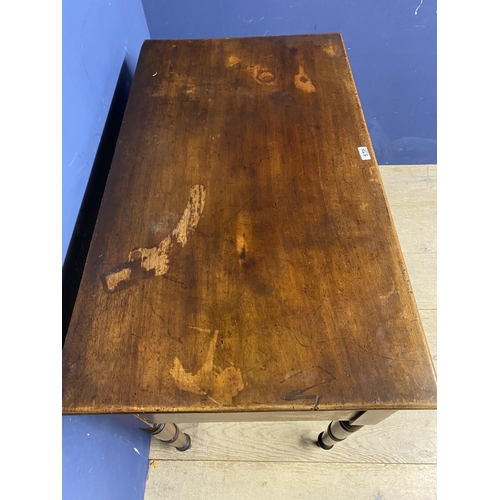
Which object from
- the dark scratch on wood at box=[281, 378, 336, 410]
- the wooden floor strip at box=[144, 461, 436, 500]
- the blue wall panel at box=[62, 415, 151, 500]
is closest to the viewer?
the dark scratch on wood at box=[281, 378, 336, 410]

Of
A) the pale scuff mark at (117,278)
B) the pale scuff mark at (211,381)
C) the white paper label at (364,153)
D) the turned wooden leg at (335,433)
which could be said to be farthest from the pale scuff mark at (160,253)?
the turned wooden leg at (335,433)

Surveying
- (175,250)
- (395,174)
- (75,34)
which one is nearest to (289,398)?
(175,250)

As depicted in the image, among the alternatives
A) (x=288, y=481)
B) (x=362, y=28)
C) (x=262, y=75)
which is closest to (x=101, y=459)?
(x=288, y=481)

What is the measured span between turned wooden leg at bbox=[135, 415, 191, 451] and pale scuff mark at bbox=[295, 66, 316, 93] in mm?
545

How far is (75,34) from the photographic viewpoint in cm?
54

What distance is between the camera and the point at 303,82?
66cm

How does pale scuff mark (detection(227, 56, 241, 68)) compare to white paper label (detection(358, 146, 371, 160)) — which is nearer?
white paper label (detection(358, 146, 371, 160))

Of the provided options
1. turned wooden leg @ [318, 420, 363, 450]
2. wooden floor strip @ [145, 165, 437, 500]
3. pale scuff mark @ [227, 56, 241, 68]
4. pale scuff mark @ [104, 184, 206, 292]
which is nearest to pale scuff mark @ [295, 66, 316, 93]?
pale scuff mark @ [227, 56, 241, 68]

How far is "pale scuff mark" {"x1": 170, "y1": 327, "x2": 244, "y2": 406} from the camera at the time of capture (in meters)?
0.40

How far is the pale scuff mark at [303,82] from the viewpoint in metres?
0.65

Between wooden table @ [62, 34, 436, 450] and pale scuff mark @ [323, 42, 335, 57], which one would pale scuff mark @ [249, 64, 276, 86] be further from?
pale scuff mark @ [323, 42, 335, 57]

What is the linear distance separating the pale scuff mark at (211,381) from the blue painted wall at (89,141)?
180 millimetres
